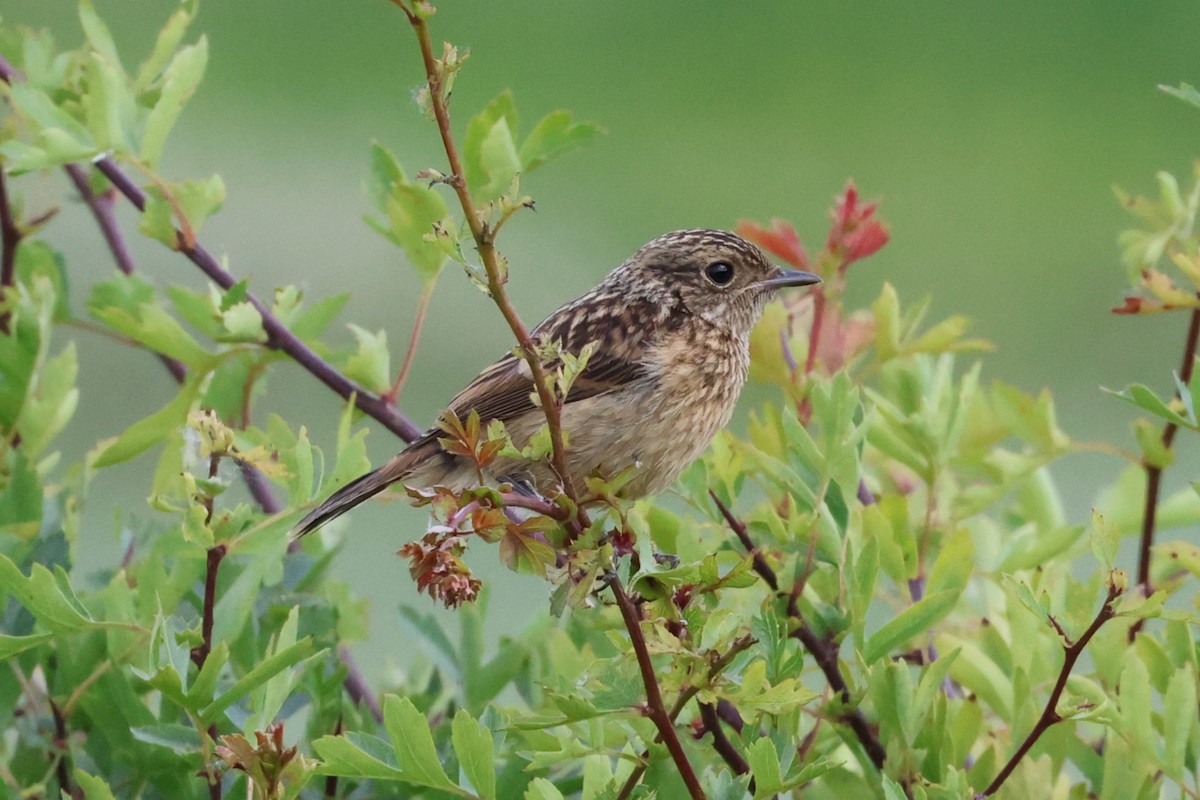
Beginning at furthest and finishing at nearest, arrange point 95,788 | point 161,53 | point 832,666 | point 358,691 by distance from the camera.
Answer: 1. point 161,53
2. point 358,691
3. point 832,666
4. point 95,788

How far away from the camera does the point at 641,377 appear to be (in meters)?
2.49

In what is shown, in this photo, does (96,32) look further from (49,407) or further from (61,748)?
(61,748)

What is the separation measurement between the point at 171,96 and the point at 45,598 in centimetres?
71

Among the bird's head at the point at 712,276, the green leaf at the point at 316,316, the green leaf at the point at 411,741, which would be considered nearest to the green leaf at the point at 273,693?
the green leaf at the point at 411,741

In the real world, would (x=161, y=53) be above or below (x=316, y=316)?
above

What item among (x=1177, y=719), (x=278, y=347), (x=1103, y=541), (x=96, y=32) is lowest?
(x=1177, y=719)

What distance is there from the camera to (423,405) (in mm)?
7055

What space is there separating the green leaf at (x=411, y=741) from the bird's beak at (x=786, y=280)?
1.54 metres

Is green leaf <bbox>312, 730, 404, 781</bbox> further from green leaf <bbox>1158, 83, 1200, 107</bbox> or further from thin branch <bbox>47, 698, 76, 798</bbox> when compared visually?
green leaf <bbox>1158, 83, 1200, 107</bbox>

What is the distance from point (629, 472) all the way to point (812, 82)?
322 inches

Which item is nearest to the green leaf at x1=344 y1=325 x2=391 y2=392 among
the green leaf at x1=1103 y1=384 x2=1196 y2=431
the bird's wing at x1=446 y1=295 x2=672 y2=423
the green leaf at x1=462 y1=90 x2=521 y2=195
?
the green leaf at x1=462 y1=90 x2=521 y2=195

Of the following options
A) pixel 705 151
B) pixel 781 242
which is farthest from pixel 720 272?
pixel 705 151

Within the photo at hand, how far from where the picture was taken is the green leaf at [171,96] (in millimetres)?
1890

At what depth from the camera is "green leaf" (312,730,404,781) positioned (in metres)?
1.34
